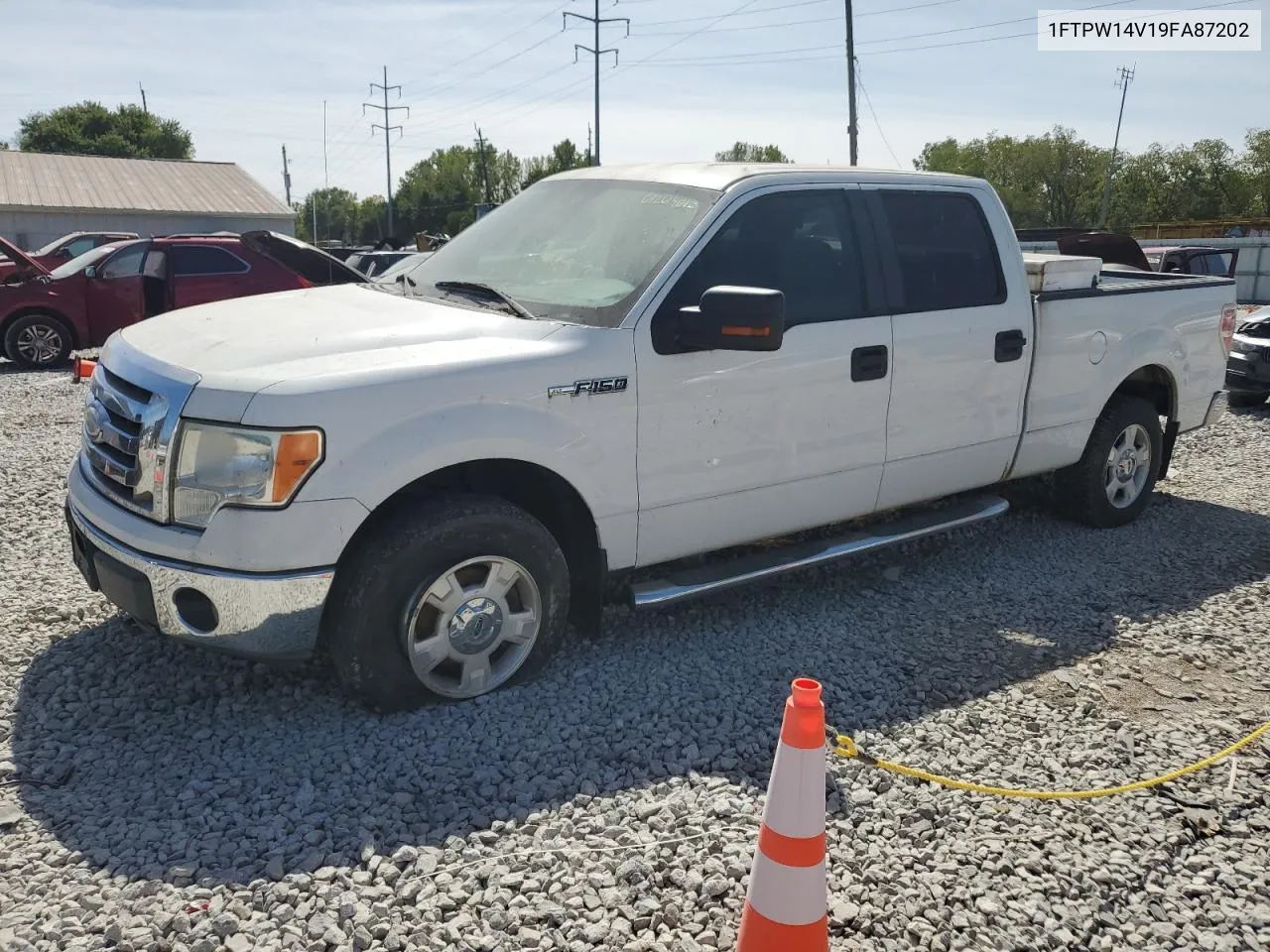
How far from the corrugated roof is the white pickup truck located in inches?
1476

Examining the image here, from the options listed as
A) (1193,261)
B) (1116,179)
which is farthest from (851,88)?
(1116,179)

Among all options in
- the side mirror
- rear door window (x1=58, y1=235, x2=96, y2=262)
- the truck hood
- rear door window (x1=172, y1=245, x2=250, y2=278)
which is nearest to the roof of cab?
the side mirror

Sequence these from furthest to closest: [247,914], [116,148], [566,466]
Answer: [116,148] < [566,466] < [247,914]

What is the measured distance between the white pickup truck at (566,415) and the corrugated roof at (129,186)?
37.5m

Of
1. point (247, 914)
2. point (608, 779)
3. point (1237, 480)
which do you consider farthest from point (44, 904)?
point (1237, 480)

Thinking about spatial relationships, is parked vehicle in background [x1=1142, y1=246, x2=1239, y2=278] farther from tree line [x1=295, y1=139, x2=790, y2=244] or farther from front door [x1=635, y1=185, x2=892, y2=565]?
tree line [x1=295, y1=139, x2=790, y2=244]

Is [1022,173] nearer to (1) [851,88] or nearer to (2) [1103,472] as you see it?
(1) [851,88]

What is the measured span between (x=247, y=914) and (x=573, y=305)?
2365 millimetres

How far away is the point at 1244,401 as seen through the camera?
36.7 ft

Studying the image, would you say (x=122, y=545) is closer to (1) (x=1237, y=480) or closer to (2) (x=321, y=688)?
(2) (x=321, y=688)

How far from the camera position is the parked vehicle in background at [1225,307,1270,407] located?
416 inches

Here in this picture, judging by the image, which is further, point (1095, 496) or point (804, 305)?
point (1095, 496)

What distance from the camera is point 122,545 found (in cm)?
353

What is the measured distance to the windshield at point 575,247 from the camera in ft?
13.5
